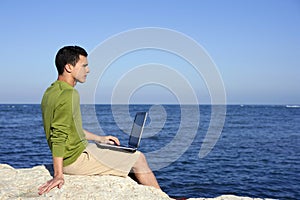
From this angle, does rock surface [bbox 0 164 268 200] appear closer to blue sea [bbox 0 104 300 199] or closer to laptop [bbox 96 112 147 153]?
laptop [bbox 96 112 147 153]

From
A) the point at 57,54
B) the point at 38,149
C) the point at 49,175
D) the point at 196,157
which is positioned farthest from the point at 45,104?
the point at 38,149

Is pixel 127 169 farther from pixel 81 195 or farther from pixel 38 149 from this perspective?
pixel 38 149

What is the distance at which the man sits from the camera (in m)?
4.37

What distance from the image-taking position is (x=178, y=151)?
698 inches

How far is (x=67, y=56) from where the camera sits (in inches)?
179

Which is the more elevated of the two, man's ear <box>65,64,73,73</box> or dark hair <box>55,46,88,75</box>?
dark hair <box>55,46,88,75</box>

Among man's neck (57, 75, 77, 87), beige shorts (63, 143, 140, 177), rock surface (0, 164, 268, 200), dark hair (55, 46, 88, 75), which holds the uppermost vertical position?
dark hair (55, 46, 88, 75)

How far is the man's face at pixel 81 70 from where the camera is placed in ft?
15.1

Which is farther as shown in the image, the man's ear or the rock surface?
the man's ear

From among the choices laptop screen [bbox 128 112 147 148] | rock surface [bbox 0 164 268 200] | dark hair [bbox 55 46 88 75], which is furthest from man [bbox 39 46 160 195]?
laptop screen [bbox 128 112 147 148]

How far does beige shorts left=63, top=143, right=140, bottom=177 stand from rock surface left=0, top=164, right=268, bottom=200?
0.09 meters

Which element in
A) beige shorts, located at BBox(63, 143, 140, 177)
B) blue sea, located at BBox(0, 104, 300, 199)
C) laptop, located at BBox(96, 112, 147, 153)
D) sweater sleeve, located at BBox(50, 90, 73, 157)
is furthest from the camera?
blue sea, located at BBox(0, 104, 300, 199)

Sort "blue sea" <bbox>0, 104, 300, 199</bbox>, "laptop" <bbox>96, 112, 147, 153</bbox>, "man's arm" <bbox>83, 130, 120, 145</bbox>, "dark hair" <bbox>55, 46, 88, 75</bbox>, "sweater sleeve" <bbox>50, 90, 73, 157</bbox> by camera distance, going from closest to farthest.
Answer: "sweater sleeve" <bbox>50, 90, 73, 157</bbox>, "dark hair" <bbox>55, 46, 88, 75</bbox>, "laptop" <bbox>96, 112, 147, 153</bbox>, "man's arm" <bbox>83, 130, 120, 145</bbox>, "blue sea" <bbox>0, 104, 300, 199</bbox>

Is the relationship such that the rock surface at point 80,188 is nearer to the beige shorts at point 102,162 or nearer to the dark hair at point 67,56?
the beige shorts at point 102,162
